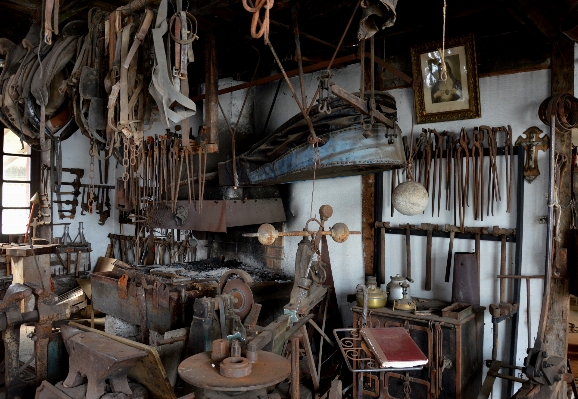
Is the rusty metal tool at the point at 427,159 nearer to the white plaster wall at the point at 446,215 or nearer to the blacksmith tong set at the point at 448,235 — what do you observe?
the white plaster wall at the point at 446,215

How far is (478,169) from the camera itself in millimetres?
4336

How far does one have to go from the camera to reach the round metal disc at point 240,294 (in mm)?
3969

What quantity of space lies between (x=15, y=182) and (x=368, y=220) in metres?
6.10

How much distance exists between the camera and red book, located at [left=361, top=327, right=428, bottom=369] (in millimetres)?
2811

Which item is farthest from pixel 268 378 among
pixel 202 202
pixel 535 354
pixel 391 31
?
pixel 391 31

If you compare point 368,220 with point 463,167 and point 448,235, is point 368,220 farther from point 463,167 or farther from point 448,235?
point 463,167

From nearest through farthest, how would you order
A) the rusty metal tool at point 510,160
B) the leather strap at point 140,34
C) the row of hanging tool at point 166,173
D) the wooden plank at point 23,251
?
the leather strap at point 140,34, the rusty metal tool at point 510,160, the wooden plank at point 23,251, the row of hanging tool at point 166,173

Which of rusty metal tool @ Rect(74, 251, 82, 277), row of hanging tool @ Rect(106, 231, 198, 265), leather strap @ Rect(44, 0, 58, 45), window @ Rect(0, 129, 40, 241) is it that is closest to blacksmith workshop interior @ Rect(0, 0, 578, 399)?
leather strap @ Rect(44, 0, 58, 45)

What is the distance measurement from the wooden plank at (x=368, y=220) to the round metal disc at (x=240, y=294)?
1.58m

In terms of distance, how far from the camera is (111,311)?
5.05 meters

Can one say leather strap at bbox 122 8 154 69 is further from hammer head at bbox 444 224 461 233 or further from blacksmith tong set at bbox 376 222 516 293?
hammer head at bbox 444 224 461 233

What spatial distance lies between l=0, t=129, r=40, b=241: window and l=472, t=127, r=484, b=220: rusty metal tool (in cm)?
693

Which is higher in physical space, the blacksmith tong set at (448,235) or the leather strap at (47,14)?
the leather strap at (47,14)

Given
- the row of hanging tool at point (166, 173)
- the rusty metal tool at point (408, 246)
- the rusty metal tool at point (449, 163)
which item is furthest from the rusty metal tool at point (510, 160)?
the row of hanging tool at point (166, 173)
